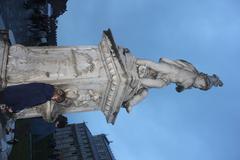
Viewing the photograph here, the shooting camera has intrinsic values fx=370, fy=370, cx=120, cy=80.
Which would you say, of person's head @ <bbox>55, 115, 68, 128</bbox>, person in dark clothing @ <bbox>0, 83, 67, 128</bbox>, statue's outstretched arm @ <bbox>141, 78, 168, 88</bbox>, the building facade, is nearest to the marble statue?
statue's outstretched arm @ <bbox>141, 78, 168, 88</bbox>

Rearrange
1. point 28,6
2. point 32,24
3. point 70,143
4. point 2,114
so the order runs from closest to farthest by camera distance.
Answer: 1. point 2,114
2. point 28,6
3. point 32,24
4. point 70,143

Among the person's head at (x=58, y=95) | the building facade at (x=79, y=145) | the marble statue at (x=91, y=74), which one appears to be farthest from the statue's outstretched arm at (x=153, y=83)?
the building facade at (x=79, y=145)

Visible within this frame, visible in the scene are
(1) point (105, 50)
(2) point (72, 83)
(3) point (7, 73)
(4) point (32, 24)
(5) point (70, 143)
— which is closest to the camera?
(3) point (7, 73)

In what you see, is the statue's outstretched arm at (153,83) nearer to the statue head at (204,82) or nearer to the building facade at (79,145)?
the statue head at (204,82)

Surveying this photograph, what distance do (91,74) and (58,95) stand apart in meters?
1.05

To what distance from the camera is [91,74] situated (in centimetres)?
940

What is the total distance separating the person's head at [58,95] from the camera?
882 cm

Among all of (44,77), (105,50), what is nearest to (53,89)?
(44,77)

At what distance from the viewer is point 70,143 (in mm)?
53750

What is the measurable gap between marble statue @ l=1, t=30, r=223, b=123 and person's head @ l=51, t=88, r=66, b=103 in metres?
0.20

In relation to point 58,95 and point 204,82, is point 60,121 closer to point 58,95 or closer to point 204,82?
point 58,95

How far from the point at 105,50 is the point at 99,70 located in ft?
2.13

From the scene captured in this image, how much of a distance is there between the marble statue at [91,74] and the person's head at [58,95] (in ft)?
0.64

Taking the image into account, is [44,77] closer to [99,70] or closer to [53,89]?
[53,89]
